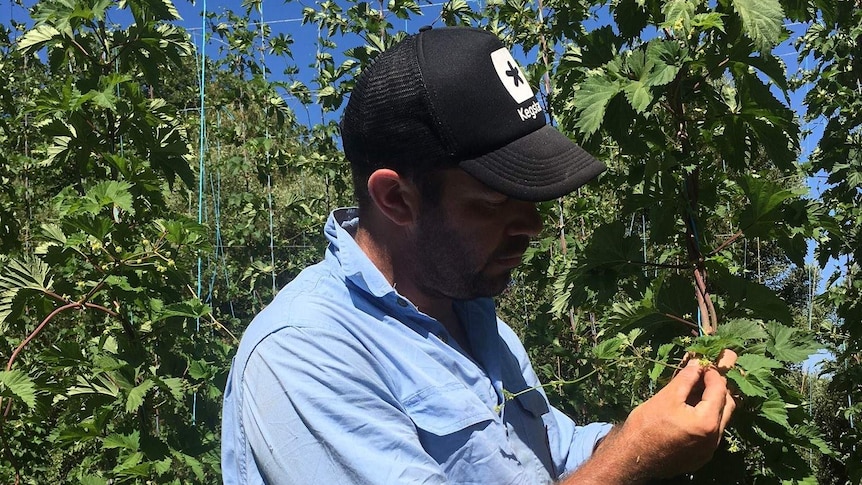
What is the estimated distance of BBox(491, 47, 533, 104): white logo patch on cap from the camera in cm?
157

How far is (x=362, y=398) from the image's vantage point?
1.34 metres

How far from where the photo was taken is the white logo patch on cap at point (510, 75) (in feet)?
5.16

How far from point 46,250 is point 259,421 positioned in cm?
181

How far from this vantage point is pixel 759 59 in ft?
6.66

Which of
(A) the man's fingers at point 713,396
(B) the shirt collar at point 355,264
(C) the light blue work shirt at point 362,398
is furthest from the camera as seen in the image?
(B) the shirt collar at point 355,264

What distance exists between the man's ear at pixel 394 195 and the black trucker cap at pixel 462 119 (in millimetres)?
29

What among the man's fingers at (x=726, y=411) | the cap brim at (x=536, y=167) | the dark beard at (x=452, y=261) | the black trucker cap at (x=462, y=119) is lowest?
the man's fingers at (x=726, y=411)

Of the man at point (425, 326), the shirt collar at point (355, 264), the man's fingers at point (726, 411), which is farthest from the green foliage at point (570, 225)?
the shirt collar at point (355, 264)

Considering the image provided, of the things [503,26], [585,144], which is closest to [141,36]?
[585,144]

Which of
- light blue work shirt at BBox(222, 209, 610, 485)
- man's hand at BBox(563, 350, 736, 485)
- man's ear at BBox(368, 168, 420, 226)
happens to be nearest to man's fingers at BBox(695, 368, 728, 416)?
man's hand at BBox(563, 350, 736, 485)

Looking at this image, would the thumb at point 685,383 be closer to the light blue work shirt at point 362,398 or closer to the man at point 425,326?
the man at point 425,326

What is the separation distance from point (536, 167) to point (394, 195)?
0.91ft

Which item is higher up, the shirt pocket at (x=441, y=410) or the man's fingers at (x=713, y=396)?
the shirt pocket at (x=441, y=410)

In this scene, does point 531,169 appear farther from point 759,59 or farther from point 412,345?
point 759,59
